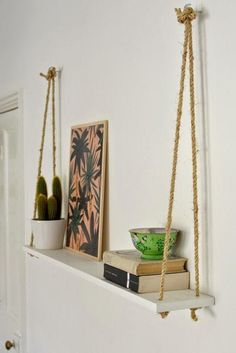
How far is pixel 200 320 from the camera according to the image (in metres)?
1.02

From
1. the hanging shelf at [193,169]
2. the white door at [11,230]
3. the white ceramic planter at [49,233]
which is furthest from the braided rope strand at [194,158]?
the white door at [11,230]

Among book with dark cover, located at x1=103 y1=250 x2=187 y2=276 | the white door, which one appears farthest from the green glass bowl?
the white door

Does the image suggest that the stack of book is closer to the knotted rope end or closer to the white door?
the knotted rope end

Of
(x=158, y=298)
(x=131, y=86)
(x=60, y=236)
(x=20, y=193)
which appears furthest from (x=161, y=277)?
(x=20, y=193)

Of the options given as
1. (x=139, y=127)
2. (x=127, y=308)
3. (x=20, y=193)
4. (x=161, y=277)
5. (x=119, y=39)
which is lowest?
(x=127, y=308)

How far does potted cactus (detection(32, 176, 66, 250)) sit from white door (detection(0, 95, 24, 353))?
48 centimetres

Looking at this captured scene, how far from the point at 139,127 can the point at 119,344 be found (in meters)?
0.60

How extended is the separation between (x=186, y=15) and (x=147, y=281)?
1.86 ft

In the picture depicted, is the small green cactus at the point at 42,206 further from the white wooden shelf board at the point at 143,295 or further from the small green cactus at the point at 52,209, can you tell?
the white wooden shelf board at the point at 143,295

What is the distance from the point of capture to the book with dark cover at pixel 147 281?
38.8 inches

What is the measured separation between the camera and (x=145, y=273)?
1.00m

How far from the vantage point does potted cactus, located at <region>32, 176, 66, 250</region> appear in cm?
156

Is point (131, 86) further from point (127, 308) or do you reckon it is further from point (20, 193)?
point (20, 193)

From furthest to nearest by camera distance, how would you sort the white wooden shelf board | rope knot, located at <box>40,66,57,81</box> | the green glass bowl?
rope knot, located at <box>40,66,57,81</box> < the green glass bowl < the white wooden shelf board
